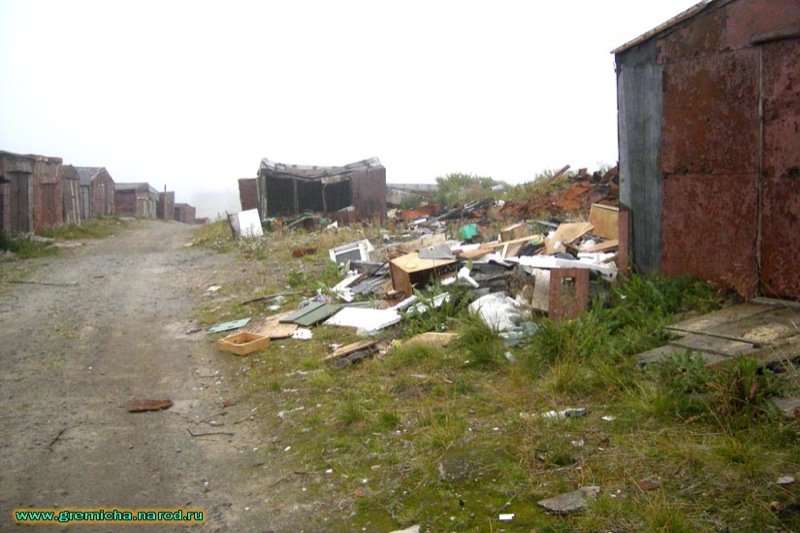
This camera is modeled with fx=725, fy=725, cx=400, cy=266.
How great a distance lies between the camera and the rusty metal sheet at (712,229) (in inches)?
249

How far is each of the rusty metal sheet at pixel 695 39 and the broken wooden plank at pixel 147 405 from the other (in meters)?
5.61

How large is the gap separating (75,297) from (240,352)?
5.05 m

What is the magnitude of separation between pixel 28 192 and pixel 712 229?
2108 centimetres

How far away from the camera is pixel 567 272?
689 cm

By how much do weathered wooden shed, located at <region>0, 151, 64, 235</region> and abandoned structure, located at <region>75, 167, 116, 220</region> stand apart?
5850 millimetres

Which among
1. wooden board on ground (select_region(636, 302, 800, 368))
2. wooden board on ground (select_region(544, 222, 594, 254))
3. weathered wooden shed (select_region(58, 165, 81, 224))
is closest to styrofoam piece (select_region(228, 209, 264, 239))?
weathered wooden shed (select_region(58, 165, 81, 224))

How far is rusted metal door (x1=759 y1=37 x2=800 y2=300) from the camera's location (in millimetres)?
5879

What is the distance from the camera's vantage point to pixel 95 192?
1371 inches

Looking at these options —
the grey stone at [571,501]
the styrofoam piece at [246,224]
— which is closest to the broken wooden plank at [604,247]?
the grey stone at [571,501]

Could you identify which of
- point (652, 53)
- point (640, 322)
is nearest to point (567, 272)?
point (640, 322)

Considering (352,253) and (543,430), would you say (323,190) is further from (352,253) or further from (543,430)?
(543,430)

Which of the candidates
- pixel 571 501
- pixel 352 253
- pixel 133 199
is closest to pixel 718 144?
pixel 571 501

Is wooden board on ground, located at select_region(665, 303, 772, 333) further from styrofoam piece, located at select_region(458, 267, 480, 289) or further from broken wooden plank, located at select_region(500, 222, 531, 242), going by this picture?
broken wooden plank, located at select_region(500, 222, 531, 242)

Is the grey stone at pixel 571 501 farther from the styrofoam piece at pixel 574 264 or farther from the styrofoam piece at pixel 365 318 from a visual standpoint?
the styrofoam piece at pixel 365 318
